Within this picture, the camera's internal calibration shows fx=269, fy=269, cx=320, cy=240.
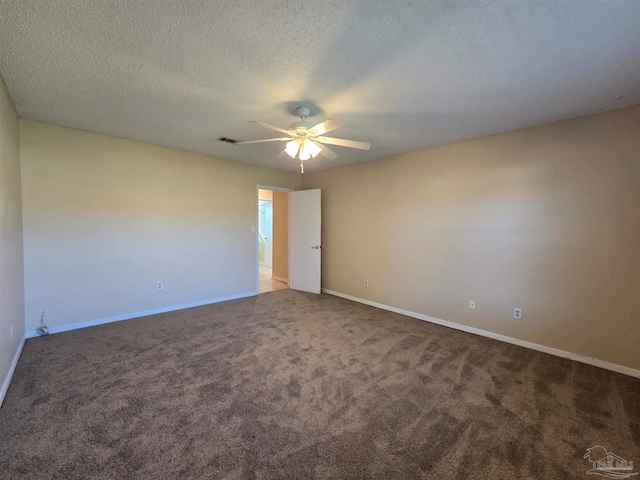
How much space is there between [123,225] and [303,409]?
11.1ft

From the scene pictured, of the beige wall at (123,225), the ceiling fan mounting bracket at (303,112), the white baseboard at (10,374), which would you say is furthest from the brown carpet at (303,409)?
the ceiling fan mounting bracket at (303,112)

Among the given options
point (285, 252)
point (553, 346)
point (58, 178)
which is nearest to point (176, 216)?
point (58, 178)

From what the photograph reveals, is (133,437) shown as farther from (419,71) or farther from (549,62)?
(549,62)

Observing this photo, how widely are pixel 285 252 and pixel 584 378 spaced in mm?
5131

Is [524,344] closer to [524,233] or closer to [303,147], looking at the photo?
[524,233]

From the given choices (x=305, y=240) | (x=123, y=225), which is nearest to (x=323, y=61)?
(x=123, y=225)

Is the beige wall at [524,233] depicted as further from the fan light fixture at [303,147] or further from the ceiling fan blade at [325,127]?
the ceiling fan blade at [325,127]

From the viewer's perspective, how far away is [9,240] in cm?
236

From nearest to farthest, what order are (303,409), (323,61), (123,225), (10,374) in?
(323,61) → (303,409) → (10,374) → (123,225)

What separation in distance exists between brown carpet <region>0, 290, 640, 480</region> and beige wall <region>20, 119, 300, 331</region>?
625 mm

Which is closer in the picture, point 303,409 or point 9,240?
point 303,409

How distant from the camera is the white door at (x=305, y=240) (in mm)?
5258

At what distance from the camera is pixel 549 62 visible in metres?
1.82

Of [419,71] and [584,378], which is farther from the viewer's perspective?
[584,378]
